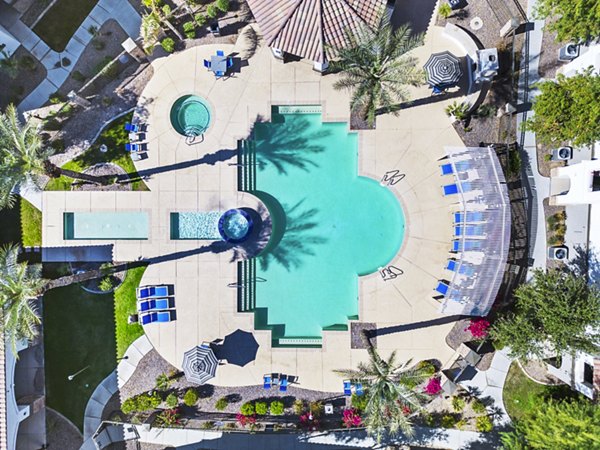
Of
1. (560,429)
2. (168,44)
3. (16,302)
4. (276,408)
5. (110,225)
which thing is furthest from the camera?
(110,225)

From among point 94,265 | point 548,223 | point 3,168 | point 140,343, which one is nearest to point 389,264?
point 548,223

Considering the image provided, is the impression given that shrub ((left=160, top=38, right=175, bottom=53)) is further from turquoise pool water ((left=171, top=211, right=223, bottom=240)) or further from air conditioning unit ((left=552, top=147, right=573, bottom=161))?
air conditioning unit ((left=552, top=147, right=573, bottom=161))

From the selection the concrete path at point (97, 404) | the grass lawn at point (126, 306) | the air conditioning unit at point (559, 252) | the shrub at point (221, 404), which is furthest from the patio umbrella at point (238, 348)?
the air conditioning unit at point (559, 252)

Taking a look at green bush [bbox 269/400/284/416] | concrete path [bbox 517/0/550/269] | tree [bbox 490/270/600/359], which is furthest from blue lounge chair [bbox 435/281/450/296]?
green bush [bbox 269/400/284/416]

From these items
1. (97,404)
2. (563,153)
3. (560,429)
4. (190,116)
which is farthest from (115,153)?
(560,429)

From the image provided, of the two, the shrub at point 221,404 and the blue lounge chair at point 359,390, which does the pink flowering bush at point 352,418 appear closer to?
the blue lounge chair at point 359,390

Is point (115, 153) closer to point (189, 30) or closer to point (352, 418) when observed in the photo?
point (189, 30)

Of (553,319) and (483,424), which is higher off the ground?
(553,319)
